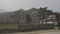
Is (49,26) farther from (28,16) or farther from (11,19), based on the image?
(11,19)

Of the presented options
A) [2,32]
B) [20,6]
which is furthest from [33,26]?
[2,32]

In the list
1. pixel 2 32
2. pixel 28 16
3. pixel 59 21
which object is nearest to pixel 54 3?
pixel 59 21

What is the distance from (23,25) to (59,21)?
0.59 m

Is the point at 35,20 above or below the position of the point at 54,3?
below

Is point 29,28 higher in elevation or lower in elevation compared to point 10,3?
lower

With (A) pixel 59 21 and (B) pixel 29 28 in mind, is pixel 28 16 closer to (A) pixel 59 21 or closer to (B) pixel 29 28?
(B) pixel 29 28

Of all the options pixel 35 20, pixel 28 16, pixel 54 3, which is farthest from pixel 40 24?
pixel 54 3

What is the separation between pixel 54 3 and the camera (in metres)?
1.93

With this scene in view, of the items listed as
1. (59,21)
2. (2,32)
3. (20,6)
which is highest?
(20,6)

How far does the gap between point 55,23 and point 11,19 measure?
71 centimetres

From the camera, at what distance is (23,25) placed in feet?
6.24

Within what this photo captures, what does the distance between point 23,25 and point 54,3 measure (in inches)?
24.3

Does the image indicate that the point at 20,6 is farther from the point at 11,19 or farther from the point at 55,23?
the point at 55,23

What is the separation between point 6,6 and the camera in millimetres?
1918
